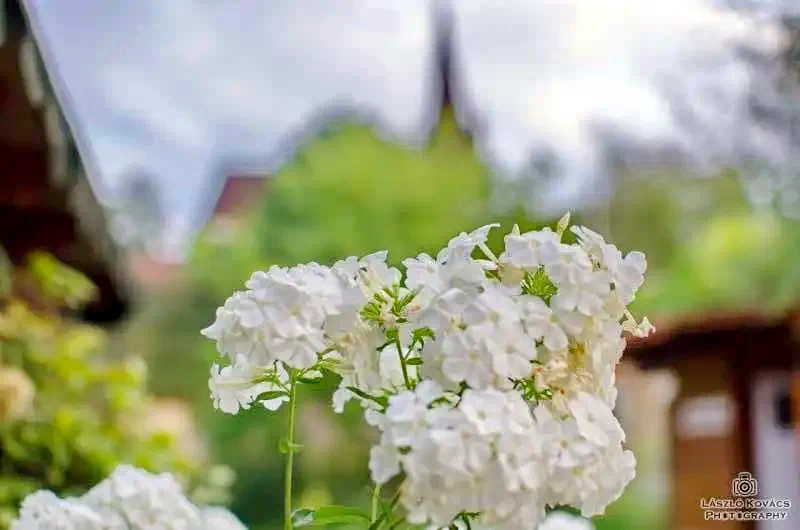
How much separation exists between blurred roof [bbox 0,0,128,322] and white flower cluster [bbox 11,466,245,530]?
89 centimetres

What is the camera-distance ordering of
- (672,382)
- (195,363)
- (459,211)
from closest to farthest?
(672,382)
(195,363)
(459,211)

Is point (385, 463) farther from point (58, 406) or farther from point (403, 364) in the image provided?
point (58, 406)

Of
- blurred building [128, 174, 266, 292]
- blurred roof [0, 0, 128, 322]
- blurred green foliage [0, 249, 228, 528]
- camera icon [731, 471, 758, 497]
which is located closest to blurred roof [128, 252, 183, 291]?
blurred building [128, 174, 266, 292]

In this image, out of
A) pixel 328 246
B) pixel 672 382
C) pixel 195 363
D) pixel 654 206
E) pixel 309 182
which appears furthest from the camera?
pixel 309 182

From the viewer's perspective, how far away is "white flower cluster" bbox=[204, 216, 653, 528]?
1.43ft

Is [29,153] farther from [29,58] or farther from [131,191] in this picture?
[131,191]

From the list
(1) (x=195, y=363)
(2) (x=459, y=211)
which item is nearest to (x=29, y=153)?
(1) (x=195, y=363)

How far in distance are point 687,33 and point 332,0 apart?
4.42 ft

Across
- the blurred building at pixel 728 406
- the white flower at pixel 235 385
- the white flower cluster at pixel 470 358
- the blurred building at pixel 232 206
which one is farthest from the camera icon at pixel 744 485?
the blurred building at pixel 232 206

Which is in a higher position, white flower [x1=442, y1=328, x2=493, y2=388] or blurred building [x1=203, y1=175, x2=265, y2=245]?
white flower [x1=442, y1=328, x2=493, y2=388]

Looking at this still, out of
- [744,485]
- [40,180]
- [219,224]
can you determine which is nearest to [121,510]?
[744,485]

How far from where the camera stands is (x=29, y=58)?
1356 millimetres

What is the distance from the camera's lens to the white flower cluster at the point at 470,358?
→ 436 millimetres

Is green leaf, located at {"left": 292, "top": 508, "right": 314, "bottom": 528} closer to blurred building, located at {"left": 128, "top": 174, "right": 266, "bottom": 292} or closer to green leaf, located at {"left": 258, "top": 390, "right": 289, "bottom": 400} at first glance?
green leaf, located at {"left": 258, "top": 390, "right": 289, "bottom": 400}
